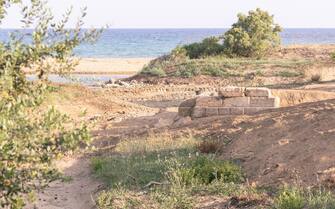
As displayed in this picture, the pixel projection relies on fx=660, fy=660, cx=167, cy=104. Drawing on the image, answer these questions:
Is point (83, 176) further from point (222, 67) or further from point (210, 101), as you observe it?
point (222, 67)

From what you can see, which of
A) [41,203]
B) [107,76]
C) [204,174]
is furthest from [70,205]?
[107,76]

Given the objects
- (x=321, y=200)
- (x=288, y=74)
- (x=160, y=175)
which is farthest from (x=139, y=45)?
(x=321, y=200)

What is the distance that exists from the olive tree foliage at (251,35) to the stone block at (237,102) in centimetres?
1720

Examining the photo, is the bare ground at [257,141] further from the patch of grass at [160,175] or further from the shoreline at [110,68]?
the shoreline at [110,68]

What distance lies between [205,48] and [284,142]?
2433cm

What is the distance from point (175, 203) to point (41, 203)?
2898 mm

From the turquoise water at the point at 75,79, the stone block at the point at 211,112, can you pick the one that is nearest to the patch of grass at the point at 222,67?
the turquoise water at the point at 75,79

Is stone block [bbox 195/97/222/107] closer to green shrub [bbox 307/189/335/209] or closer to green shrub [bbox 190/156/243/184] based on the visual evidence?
green shrub [bbox 190/156/243/184]

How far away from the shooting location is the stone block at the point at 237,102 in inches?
647

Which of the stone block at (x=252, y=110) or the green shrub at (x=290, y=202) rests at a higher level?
the green shrub at (x=290, y=202)

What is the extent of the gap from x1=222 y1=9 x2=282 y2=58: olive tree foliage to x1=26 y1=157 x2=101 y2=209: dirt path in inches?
839

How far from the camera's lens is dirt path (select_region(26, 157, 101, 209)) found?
10.7m

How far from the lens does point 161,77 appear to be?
102 ft

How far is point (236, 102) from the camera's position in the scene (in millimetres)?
16469
